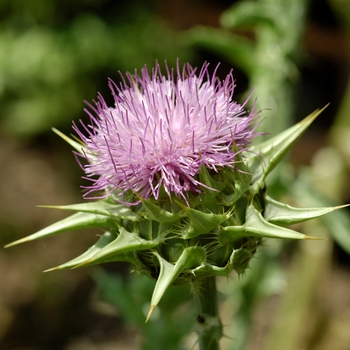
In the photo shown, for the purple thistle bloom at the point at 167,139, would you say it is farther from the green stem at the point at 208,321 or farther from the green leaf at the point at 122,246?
the green stem at the point at 208,321

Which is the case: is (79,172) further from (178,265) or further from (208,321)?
(178,265)

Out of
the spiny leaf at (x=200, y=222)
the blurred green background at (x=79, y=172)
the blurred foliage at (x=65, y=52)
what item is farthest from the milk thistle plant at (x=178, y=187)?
the blurred foliage at (x=65, y=52)

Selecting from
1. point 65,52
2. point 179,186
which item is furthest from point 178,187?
point 65,52

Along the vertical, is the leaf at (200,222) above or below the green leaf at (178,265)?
above

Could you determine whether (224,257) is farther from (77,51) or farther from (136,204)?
(77,51)

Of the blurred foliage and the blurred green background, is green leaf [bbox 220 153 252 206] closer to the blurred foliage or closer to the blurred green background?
the blurred green background

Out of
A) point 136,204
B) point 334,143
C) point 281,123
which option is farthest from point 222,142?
point 334,143

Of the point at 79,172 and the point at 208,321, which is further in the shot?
the point at 79,172
